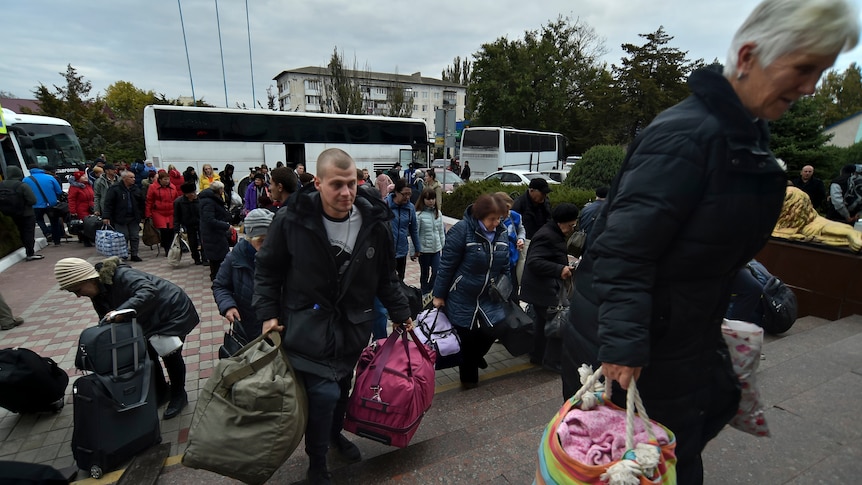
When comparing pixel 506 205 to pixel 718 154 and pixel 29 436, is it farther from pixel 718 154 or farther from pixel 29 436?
pixel 29 436

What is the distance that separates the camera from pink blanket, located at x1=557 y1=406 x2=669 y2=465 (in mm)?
1328

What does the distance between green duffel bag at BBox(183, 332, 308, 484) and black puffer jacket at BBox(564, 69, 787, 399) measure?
155cm

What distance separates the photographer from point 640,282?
51.3 inches

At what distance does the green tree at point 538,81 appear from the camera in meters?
38.3

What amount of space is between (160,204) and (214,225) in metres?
3.18

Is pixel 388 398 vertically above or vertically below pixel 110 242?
above

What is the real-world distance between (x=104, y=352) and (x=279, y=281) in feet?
4.63

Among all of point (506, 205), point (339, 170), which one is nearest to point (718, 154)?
point (339, 170)

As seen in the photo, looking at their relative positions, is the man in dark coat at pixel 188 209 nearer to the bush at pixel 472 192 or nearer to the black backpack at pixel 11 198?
the black backpack at pixel 11 198

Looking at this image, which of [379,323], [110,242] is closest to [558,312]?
[379,323]

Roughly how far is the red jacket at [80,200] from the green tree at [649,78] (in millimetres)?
34302

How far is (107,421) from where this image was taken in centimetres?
275

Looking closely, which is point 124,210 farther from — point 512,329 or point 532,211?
point 512,329

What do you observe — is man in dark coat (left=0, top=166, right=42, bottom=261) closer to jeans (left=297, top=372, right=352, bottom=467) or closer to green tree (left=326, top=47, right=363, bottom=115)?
jeans (left=297, top=372, right=352, bottom=467)
